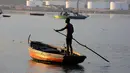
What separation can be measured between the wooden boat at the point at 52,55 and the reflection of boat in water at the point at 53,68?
11.5 inches

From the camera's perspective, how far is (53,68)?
2888 cm

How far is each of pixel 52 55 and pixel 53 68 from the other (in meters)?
0.81

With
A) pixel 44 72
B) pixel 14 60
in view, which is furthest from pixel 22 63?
pixel 44 72

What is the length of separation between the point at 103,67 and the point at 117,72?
4.72ft

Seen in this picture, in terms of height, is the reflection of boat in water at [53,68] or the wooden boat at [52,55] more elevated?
the wooden boat at [52,55]

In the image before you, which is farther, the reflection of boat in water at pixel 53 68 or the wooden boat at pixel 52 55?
the wooden boat at pixel 52 55

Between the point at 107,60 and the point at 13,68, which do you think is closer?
the point at 13,68

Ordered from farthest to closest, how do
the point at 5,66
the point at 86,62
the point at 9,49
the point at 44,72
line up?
1. the point at 9,49
2. the point at 86,62
3. the point at 5,66
4. the point at 44,72

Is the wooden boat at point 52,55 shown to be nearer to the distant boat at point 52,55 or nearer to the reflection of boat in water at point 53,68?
the distant boat at point 52,55

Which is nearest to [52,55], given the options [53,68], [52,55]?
[52,55]

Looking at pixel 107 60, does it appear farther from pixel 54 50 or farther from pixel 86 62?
pixel 54 50

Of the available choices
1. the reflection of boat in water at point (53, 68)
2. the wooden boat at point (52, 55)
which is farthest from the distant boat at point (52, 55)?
the reflection of boat in water at point (53, 68)

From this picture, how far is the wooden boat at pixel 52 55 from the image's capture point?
28844mm

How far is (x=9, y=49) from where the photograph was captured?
37.7 m
